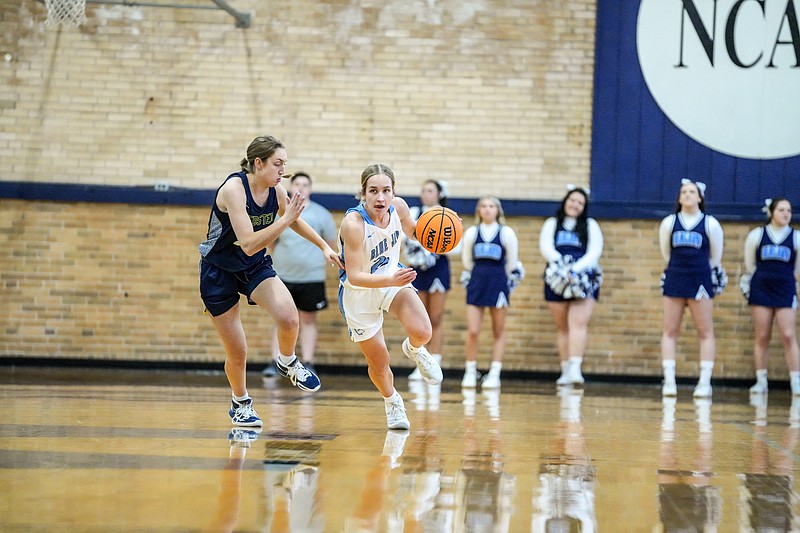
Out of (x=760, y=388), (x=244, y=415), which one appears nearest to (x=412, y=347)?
(x=244, y=415)

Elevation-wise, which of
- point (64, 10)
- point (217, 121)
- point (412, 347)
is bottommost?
point (412, 347)

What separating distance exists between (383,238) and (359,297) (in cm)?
39

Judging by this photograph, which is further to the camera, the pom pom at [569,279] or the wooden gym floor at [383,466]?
the pom pom at [569,279]

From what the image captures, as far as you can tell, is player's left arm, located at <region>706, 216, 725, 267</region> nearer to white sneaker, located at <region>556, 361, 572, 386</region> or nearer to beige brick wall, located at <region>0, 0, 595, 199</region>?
white sneaker, located at <region>556, 361, 572, 386</region>

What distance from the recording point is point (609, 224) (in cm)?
1184

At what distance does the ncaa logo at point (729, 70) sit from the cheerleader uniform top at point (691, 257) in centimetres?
208

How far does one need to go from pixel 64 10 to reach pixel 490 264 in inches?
214

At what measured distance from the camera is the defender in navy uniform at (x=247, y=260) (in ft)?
19.1

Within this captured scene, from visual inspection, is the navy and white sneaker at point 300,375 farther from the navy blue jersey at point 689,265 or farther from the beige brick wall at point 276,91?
the beige brick wall at point 276,91

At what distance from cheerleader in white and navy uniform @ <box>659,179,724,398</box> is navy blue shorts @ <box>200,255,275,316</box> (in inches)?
215

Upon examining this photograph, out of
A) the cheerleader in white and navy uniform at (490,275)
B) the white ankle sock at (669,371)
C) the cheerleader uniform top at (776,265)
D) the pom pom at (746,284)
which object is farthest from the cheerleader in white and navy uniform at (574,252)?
the cheerleader uniform top at (776,265)

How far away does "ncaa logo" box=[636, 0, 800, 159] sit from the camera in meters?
11.8

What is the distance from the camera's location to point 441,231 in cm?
639

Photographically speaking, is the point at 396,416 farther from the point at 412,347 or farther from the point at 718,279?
the point at 718,279
